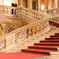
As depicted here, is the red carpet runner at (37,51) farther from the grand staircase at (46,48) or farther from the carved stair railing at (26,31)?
the carved stair railing at (26,31)

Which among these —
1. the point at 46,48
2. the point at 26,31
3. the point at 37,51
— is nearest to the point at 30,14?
the point at 26,31

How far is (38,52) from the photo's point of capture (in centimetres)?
543

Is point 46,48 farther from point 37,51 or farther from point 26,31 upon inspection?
point 26,31

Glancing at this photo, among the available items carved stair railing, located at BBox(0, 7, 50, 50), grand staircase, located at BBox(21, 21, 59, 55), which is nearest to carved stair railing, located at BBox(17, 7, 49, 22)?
carved stair railing, located at BBox(0, 7, 50, 50)

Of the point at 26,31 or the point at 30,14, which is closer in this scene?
the point at 26,31

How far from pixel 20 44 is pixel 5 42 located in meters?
0.80

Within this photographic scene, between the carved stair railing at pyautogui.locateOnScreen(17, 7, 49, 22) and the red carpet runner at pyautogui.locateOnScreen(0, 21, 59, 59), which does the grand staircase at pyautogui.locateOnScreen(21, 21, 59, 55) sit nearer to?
the red carpet runner at pyautogui.locateOnScreen(0, 21, 59, 59)

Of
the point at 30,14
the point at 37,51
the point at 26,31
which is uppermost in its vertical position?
the point at 30,14

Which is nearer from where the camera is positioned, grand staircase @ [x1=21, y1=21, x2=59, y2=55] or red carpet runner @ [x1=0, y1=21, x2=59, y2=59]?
red carpet runner @ [x1=0, y1=21, x2=59, y2=59]

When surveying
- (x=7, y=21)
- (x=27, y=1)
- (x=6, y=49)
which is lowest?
(x=6, y=49)

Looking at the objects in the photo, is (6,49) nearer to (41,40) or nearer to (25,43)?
(25,43)

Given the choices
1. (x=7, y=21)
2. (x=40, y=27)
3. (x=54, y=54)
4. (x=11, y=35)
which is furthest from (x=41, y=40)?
(x=7, y=21)

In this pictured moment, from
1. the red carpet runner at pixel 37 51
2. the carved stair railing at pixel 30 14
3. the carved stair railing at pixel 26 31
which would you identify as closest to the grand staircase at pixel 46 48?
the red carpet runner at pixel 37 51

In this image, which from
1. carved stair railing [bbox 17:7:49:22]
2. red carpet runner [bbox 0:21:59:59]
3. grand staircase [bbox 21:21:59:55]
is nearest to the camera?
red carpet runner [bbox 0:21:59:59]
